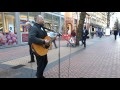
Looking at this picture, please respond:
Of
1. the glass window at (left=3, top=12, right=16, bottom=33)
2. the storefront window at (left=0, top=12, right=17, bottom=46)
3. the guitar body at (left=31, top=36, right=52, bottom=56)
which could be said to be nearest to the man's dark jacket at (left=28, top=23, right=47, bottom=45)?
the guitar body at (left=31, top=36, right=52, bottom=56)

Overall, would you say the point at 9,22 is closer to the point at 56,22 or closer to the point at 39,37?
the point at 39,37

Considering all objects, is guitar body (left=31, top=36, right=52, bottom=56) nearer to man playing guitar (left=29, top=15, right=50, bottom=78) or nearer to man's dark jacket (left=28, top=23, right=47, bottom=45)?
man playing guitar (left=29, top=15, right=50, bottom=78)

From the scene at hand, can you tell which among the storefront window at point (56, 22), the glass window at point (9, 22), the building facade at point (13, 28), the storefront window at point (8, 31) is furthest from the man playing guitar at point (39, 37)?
the storefront window at point (56, 22)

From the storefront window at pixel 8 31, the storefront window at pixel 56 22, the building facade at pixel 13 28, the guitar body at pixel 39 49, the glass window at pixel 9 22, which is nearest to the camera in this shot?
the guitar body at pixel 39 49

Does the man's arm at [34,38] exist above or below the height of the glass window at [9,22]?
below

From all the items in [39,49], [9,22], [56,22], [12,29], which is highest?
[56,22]

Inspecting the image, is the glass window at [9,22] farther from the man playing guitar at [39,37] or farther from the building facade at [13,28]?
the man playing guitar at [39,37]

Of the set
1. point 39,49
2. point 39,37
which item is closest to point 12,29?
point 39,37

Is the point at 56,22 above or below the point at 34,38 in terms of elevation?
above

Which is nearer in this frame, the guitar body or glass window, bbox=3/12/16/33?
the guitar body
